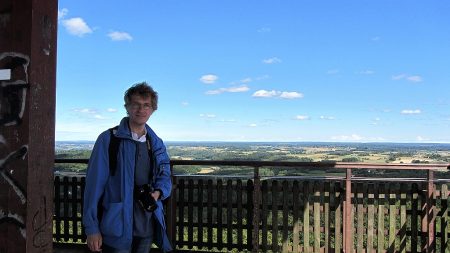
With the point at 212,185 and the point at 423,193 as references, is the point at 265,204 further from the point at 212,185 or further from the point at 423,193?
the point at 423,193

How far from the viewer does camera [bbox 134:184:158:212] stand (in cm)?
290

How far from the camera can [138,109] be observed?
9.79ft

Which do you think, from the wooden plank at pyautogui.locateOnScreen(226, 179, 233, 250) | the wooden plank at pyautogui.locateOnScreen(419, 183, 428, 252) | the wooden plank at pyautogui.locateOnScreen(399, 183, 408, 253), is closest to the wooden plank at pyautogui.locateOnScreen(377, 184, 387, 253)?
the wooden plank at pyautogui.locateOnScreen(399, 183, 408, 253)

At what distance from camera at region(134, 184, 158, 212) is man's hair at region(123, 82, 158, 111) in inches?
21.9

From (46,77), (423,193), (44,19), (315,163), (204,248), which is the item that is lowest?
(204,248)

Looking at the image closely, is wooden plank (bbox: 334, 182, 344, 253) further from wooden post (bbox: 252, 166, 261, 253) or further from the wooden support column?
the wooden support column

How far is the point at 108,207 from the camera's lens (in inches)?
110

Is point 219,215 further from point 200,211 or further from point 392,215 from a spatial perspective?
point 392,215

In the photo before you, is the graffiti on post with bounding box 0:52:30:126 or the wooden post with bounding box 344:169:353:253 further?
the wooden post with bounding box 344:169:353:253

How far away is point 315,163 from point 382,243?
54.0 inches

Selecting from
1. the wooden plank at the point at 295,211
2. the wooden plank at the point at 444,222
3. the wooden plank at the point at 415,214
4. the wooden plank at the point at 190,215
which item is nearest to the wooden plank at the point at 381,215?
the wooden plank at the point at 415,214

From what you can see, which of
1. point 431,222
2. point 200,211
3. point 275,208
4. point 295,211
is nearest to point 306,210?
→ point 295,211

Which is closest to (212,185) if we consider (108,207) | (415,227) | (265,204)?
(265,204)

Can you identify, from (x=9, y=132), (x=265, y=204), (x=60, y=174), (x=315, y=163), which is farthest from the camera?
(x=60, y=174)
